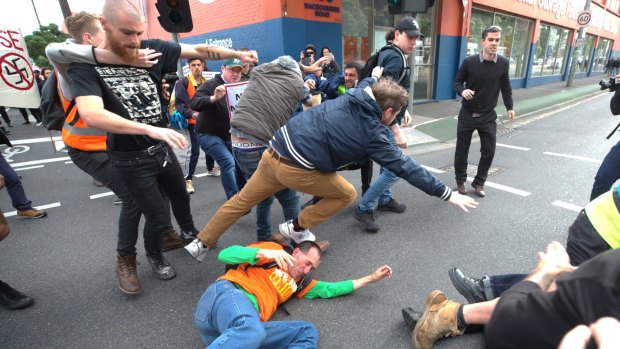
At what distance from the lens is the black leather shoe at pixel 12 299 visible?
2.34m

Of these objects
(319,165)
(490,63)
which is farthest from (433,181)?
(490,63)

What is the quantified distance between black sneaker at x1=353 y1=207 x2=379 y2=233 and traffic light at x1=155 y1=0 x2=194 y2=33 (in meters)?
3.47

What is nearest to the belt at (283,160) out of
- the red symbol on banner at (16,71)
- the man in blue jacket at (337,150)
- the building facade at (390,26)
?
the man in blue jacket at (337,150)

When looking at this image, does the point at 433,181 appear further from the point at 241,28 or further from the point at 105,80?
the point at 241,28

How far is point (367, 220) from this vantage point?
3391mm

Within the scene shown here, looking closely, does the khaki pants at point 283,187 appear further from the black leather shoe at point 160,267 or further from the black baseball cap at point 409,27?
the black baseball cap at point 409,27

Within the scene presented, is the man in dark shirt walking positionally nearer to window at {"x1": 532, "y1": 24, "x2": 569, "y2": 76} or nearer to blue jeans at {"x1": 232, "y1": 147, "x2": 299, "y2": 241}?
blue jeans at {"x1": 232, "y1": 147, "x2": 299, "y2": 241}

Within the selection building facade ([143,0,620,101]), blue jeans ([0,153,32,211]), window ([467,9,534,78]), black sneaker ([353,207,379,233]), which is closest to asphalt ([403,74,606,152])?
building facade ([143,0,620,101])

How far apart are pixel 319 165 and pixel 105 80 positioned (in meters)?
1.42

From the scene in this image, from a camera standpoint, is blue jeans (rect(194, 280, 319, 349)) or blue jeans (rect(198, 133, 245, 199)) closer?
blue jeans (rect(194, 280, 319, 349))

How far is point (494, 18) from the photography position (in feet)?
44.1

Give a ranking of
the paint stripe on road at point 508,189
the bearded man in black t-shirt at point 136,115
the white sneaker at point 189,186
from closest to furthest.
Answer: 1. the bearded man in black t-shirt at point 136,115
2. the paint stripe on road at point 508,189
3. the white sneaker at point 189,186

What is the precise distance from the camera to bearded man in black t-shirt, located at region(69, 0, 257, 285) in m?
1.78

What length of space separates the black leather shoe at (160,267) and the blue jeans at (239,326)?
97 cm
